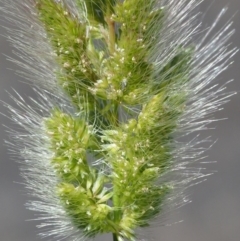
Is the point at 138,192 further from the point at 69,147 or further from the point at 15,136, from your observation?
the point at 15,136

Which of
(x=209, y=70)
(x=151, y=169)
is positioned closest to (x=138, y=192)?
(x=151, y=169)

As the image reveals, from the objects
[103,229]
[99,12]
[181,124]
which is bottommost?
[103,229]

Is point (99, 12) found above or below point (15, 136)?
above

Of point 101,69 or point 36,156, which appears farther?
point 36,156

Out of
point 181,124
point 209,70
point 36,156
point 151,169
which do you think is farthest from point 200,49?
point 36,156
